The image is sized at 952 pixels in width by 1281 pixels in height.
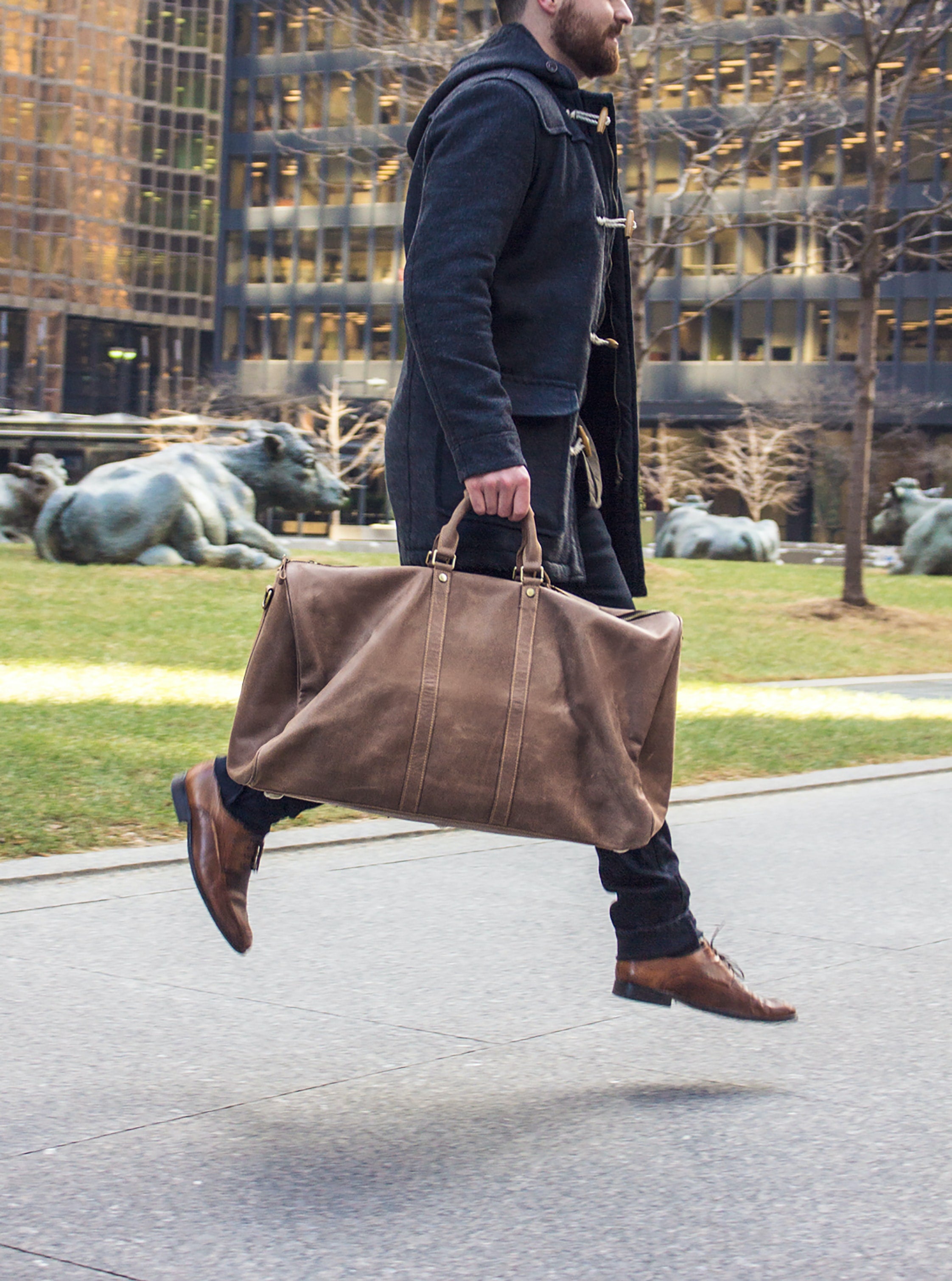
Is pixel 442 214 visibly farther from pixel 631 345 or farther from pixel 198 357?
pixel 198 357

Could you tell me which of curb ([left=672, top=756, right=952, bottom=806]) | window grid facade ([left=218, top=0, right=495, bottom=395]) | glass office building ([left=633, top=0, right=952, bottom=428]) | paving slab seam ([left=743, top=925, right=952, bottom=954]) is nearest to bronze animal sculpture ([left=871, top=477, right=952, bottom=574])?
curb ([left=672, top=756, right=952, bottom=806])

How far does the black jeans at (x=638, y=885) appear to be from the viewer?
377 cm

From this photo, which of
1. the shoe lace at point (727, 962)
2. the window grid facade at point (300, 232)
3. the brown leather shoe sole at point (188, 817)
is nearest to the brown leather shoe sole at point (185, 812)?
the brown leather shoe sole at point (188, 817)

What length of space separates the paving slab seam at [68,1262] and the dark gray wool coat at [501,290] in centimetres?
149

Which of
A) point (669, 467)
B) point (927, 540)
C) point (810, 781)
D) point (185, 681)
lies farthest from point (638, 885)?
point (669, 467)

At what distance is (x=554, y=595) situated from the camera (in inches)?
135

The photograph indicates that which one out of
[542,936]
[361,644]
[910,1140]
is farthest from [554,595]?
[542,936]

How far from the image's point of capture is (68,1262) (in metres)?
2.74

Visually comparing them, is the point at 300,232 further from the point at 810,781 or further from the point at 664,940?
the point at 664,940

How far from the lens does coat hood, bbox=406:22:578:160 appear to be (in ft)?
12.0

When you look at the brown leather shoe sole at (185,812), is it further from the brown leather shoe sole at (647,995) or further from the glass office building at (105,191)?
the glass office building at (105,191)

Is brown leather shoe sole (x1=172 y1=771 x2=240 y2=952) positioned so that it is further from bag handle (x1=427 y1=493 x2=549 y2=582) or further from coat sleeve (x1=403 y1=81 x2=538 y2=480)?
coat sleeve (x1=403 y1=81 x2=538 y2=480)

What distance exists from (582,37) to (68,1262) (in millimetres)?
2515

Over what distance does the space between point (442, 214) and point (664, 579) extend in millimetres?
19931
